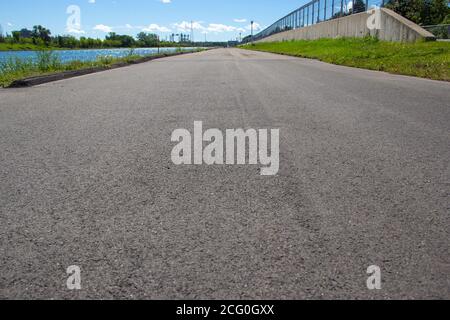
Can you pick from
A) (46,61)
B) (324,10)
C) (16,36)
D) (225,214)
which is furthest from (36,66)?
(16,36)

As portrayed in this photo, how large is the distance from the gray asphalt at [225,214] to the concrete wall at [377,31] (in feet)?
60.9

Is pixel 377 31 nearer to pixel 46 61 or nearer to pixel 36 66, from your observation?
pixel 46 61

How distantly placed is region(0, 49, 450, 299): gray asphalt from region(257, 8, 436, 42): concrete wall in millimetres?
18558

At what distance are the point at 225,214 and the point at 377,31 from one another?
2710 cm

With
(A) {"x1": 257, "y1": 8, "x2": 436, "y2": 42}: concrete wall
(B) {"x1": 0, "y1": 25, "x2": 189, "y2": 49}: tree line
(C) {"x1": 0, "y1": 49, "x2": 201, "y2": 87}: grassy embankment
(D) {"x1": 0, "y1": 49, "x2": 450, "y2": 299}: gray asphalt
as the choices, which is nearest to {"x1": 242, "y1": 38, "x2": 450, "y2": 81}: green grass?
(A) {"x1": 257, "y1": 8, "x2": 436, "y2": 42}: concrete wall

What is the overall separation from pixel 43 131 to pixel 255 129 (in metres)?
2.85

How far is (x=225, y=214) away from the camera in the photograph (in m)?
2.62

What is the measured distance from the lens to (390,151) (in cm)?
409

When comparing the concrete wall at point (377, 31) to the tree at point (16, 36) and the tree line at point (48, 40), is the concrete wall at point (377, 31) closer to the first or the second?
the tree line at point (48, 40)

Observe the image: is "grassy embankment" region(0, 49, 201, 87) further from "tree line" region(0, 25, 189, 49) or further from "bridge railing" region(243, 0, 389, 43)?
"tree line" region(0, 25, 189, 49)

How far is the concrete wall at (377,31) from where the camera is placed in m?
21.3

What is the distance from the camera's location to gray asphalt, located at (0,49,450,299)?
190cm

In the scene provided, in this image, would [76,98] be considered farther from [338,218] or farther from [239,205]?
[338,218]
